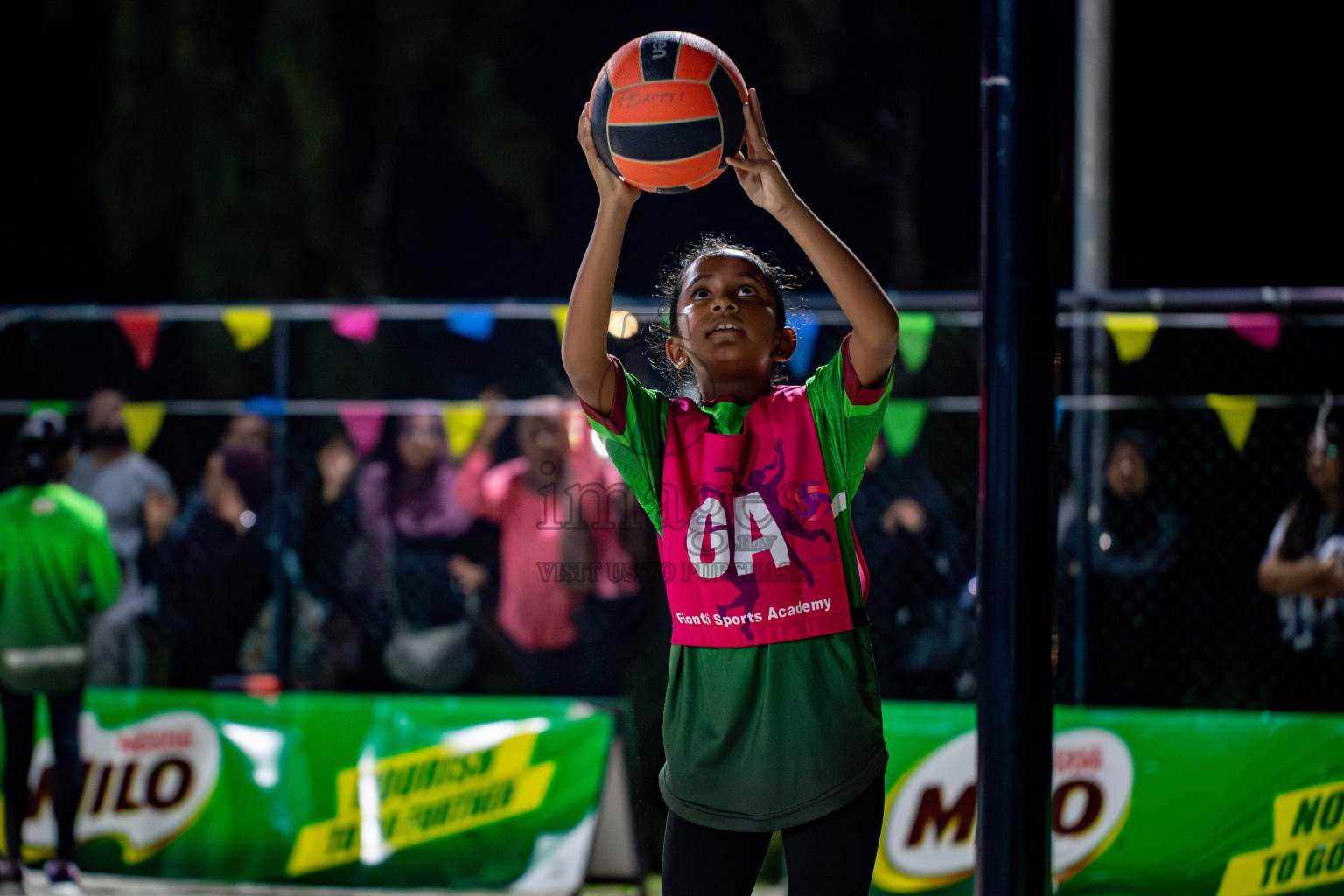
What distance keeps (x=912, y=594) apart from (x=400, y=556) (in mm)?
2387

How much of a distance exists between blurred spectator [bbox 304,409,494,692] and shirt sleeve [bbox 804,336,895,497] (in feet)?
10.8

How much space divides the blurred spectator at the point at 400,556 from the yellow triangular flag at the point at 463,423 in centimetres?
17

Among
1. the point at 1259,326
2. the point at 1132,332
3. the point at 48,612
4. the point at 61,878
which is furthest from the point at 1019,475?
the point at 61,878

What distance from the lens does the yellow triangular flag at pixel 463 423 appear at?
5.22 meters

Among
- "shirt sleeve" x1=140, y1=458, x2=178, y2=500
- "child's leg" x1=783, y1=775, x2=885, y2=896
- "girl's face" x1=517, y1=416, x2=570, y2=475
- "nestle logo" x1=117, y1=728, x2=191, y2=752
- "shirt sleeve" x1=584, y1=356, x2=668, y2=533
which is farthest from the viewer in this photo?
"shirt sleeve" x1=140, y1=458, x2=178, y2=500

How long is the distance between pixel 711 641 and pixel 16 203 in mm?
8966

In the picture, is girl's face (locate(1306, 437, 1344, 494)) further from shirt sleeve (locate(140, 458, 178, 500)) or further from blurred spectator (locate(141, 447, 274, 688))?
shirt sleeve (locate(140, 458, 178, 500))

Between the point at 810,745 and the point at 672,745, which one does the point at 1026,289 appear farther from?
the point at 672,745

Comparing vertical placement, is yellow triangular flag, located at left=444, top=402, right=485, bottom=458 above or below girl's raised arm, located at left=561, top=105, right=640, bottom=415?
below

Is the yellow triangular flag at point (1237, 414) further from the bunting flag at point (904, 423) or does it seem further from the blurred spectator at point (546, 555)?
the blurred spectator at point (546, 555)

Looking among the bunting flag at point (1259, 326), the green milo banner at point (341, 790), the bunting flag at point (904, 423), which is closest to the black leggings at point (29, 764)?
the green milo banner at point (341, 790)

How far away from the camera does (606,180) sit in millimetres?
2223

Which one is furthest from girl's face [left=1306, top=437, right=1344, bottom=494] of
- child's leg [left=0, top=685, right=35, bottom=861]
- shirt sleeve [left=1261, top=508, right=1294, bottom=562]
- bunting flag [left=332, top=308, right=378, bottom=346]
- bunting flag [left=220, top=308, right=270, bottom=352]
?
child's leg [left=0, top=685, right=35, bottom=861]

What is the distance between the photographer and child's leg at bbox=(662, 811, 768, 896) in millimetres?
2094
